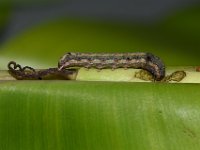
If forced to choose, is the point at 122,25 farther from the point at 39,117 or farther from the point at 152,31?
the point at 39,117

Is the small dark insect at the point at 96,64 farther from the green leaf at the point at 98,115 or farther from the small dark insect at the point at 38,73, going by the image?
the green leaf at the point at 98,115

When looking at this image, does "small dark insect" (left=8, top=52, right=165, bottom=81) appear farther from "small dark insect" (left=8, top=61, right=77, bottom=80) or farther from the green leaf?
the green leaf

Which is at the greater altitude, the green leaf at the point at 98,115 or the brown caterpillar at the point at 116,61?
the brown caterpillar at the point at 116,61

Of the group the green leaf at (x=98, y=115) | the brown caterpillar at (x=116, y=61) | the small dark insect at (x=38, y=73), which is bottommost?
the green leaf at (x=98, y=115)

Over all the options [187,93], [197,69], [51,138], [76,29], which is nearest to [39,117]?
[51,138]

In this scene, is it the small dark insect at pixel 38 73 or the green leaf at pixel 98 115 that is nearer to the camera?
the green leaf at pixel 98 115

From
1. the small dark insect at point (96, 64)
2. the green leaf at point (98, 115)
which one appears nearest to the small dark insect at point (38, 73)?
the small dark insect at point (96, 64)

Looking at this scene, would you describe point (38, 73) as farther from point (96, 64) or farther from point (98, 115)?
point (98, 115)

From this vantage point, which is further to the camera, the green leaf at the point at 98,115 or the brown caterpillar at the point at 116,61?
the brown caterpillar at the point at 116,61

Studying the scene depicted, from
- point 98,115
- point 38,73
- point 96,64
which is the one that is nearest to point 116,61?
point 96,64
